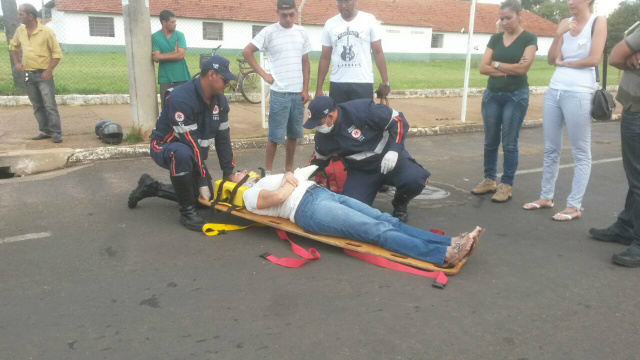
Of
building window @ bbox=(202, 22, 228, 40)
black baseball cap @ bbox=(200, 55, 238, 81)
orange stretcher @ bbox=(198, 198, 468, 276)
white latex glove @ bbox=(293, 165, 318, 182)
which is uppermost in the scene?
building window @ bbox=(202, 22, 228, 40)

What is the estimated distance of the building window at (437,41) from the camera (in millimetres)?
34987

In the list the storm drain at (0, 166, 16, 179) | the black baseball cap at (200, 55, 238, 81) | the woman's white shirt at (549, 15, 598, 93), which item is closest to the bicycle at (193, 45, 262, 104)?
the storm drain at (0, 166, 16, 179)

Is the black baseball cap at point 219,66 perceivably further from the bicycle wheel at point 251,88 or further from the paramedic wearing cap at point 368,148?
the bicycle wheel at point 251,88

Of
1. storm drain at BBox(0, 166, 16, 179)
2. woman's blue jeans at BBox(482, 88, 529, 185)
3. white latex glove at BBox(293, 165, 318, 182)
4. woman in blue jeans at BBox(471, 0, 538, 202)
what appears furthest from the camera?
storm drain at BBox(0, 166, 16, 179)

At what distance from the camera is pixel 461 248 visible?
3.56 m

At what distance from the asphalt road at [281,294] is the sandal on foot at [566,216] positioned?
0.22 ft

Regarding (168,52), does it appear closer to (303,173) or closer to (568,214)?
(303,173)

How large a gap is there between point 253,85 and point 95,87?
355 centimetres

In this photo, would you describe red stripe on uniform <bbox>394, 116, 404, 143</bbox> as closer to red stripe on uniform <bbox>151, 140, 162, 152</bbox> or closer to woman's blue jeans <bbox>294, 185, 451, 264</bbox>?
woman's blue jeans <bbox>294, 185, 451, 264</bbox>

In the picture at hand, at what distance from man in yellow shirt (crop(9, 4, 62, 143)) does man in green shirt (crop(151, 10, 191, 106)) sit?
1376mm

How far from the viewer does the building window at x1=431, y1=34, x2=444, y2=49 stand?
3499 centimetres

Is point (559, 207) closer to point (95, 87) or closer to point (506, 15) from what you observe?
point (506, 15)

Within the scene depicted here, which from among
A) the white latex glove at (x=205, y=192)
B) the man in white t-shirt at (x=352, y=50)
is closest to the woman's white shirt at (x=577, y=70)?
the man in white t-shirt at (x=352, y=50)

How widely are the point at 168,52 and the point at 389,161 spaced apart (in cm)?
444
